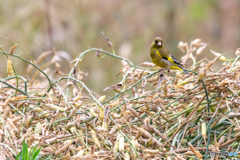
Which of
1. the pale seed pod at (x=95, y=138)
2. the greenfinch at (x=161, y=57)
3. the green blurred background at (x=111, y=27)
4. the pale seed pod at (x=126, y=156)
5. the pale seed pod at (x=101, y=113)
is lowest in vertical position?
the pale seed pod at (x=126, y=156)

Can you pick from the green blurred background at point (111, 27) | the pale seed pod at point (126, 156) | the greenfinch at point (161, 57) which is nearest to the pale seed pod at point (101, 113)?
the pale seed pod at point (126, 156)

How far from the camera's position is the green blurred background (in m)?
4.16

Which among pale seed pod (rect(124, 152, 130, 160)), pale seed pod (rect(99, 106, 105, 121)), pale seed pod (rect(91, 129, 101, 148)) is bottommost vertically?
pale seed pod (rect(124, 152, 130, 160))

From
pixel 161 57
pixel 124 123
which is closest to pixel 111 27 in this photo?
pixel 161 57

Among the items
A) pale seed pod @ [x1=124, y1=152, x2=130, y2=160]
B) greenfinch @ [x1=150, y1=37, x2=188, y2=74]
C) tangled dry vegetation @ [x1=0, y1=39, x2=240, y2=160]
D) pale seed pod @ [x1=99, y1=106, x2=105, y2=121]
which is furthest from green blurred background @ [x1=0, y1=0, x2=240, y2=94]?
pale seed pod @ [x1=124, y1=152, x2=130, y2=160]

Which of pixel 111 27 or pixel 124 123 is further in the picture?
pixel 111 27

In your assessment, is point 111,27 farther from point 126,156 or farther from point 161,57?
point 126,156

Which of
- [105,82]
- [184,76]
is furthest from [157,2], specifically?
[184,76]

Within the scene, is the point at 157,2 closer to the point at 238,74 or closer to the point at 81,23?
the point at 81,23

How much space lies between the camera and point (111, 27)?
18.0 ft

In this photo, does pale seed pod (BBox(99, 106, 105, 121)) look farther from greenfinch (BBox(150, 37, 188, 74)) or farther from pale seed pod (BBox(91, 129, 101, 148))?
greenfinch (BBox(150, 37, 188, 74))

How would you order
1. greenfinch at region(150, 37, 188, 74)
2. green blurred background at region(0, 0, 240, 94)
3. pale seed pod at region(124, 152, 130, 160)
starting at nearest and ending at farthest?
pale seed pod at region(124, 152, 130, 160) → greenfinch at region(150, 37, 188, 74) → green blurred background at region(0, 0, 240, 94)

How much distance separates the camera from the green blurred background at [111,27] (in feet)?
13.7

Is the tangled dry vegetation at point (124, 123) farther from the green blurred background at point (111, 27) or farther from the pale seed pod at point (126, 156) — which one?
the green blurred background at point (111, 27)
